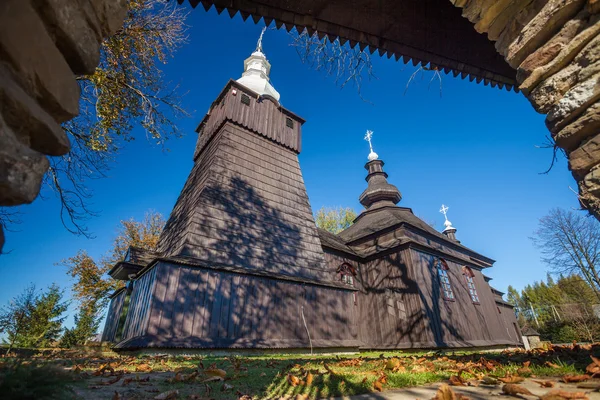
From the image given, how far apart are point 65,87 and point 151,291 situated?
710cm

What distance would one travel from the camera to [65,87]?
138 centimetres

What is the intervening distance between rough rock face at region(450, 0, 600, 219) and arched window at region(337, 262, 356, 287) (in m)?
12.3

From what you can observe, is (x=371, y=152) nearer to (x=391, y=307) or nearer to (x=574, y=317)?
(x=391, y=307)

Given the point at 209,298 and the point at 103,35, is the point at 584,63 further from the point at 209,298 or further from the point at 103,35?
the point at 209,298

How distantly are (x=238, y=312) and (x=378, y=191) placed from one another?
15265mm

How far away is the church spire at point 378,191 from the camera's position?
67.3 ft

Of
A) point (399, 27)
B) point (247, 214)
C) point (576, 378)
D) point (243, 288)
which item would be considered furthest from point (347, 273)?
point (576, 378)

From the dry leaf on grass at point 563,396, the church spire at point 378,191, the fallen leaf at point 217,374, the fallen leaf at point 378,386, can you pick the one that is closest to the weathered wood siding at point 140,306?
the fallen leaf at point 217,374

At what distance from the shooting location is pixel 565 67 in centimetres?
224

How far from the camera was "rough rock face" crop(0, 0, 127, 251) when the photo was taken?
1.07m

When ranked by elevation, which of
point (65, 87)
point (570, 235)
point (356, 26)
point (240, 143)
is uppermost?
point (240, 143)

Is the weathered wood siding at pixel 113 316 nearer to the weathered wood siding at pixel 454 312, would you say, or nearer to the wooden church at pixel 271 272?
the wooden church at pixel 271 272

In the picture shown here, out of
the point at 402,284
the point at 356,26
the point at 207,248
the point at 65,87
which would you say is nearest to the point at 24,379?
the point at 65,87

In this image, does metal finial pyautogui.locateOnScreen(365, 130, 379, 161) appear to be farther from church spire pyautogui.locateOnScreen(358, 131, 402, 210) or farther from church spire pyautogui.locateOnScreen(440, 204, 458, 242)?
church spire pyautogui.locateOnScreen(440, 204, 458, 242)
